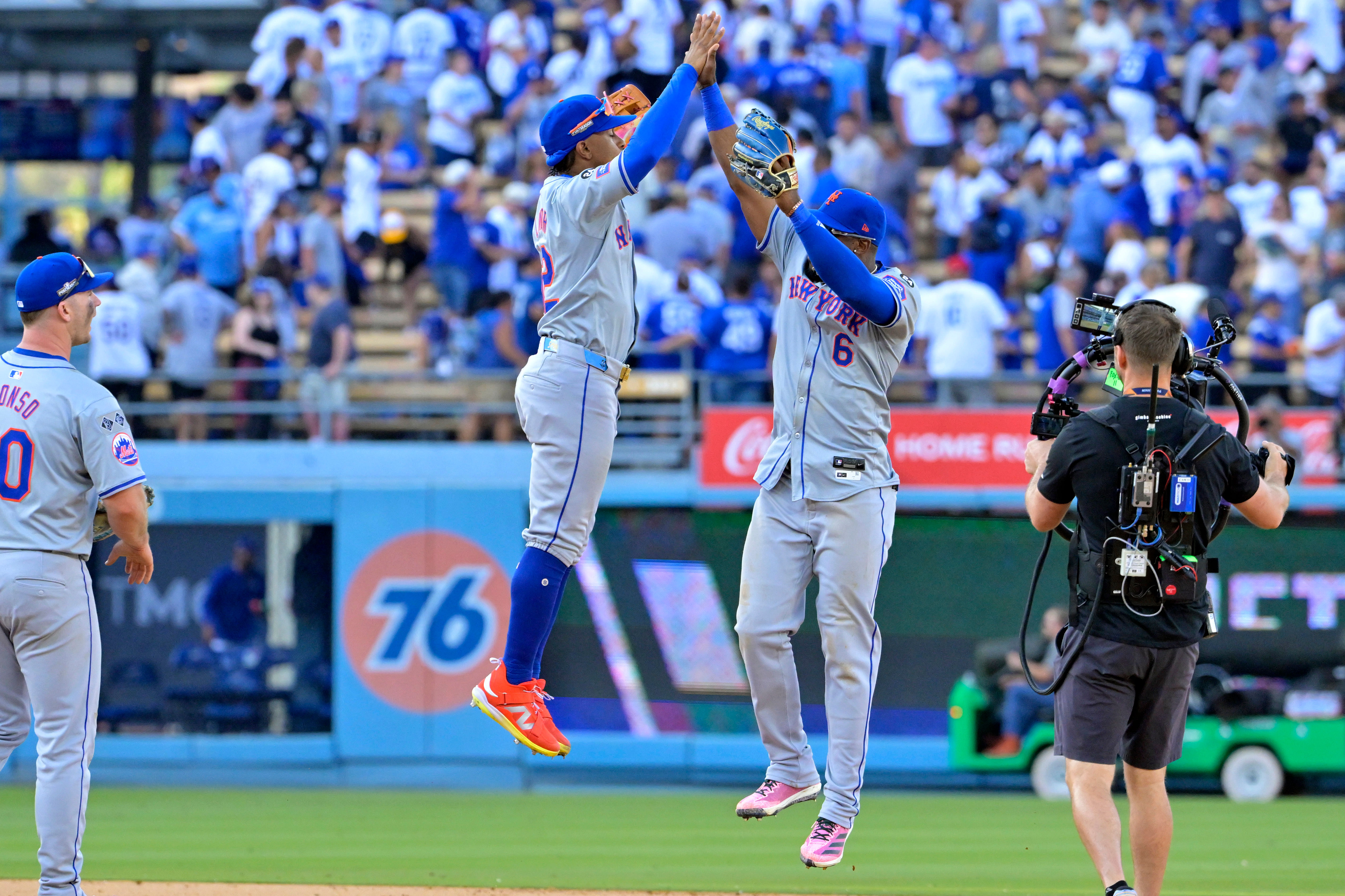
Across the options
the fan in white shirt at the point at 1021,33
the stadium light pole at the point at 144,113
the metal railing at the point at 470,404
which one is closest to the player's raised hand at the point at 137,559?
the metal railing at the point at 470,404

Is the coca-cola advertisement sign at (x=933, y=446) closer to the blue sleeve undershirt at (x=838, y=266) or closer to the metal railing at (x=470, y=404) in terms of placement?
the metal railing at (x=470, y=404)

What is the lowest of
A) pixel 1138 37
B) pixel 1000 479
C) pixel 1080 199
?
pixel 1000 479

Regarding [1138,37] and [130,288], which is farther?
[1138,37]

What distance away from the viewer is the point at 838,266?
5324 mm

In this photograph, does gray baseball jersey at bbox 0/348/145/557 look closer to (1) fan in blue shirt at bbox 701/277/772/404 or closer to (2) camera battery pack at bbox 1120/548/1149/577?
(2) camera battery pack at bbox 1120/548/1149/577

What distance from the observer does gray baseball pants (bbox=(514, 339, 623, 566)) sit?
5742 mm

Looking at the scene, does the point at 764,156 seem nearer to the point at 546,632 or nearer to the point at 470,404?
the point at 546,632

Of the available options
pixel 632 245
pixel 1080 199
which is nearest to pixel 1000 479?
pixel 1080 199

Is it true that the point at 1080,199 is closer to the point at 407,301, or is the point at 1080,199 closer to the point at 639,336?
the point at 639,336

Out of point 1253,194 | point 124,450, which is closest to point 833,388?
point 124,450

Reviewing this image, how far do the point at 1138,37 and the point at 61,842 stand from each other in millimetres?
13670

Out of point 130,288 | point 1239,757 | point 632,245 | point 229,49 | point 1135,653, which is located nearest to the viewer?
point 1135,653

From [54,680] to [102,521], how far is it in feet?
1.93

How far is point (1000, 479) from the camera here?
13164 mm
